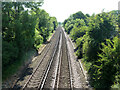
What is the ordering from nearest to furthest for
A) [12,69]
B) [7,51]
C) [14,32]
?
[7,51], [12,69], [14,32]

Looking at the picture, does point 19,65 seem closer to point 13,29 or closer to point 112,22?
point 13,29

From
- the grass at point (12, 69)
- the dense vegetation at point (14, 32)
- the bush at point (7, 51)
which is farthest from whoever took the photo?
the dense vegetation at point (14, 32)

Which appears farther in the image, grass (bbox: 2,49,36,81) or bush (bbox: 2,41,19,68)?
grass (bbox: 2,49,36,81)

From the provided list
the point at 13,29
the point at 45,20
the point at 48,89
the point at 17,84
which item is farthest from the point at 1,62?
the point at 45,20

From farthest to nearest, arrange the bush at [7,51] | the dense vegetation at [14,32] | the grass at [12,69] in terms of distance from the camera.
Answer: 1. the dense vegetation at [14,32]
2. the grass at [12,69]
3. the bush at [7,51]

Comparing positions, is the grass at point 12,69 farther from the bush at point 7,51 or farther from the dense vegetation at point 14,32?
the bush at point 7,51

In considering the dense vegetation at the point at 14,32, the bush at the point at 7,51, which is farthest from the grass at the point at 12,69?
the bush at the point at 7,51

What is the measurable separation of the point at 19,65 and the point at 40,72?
→ 11.7 feet

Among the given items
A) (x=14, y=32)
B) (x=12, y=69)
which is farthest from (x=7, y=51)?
(x=14, y=32)

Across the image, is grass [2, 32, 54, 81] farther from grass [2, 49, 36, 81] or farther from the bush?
the bush

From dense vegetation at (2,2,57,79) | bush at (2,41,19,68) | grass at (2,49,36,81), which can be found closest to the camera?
bush at (2,41,19,68)

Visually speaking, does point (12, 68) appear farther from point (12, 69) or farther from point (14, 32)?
point (14, 32)

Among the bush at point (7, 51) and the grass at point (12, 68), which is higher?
the bush at point (7, 51)

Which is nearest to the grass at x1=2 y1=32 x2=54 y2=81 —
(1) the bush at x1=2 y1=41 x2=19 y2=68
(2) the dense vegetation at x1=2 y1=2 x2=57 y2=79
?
(2) the dense vegetation at x1=2 y1=2 x2=57 y2=79
